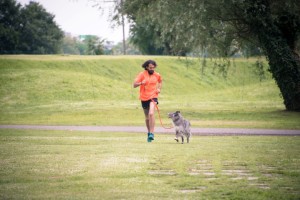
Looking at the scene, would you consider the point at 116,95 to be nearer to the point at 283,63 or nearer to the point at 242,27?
the point at 242,27

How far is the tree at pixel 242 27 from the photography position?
28.0 meters

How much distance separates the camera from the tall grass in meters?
30.8

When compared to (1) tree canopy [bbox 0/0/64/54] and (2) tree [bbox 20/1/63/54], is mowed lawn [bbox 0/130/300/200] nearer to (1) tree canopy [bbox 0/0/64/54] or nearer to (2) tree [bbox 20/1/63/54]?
(1) tree canopy [bbox 0/0/64/54]

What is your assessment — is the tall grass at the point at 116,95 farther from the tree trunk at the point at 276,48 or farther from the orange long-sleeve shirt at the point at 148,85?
the orange long-sleeve shirt at the point at 148,85

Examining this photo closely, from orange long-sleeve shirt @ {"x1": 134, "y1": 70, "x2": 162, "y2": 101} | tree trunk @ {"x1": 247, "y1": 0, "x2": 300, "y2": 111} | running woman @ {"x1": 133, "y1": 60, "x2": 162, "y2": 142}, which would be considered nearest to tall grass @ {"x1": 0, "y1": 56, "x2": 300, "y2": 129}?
tree trunk @ {"x1": 247, "y1": 0, "x2": 300, "y2": 111}

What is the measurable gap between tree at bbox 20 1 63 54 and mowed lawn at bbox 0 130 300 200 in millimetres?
101211

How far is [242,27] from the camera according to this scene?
101ft

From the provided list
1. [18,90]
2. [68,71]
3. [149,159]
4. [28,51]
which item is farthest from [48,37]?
[149,159]

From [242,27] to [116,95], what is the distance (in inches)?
844

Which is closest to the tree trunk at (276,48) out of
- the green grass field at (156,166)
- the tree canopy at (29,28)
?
the green grass field at (156,166)

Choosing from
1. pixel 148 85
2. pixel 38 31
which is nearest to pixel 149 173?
pixel 148 85

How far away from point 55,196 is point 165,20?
76.1 ft

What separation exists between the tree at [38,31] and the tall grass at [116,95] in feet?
167

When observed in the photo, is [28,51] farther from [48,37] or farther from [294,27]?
[294,27]
